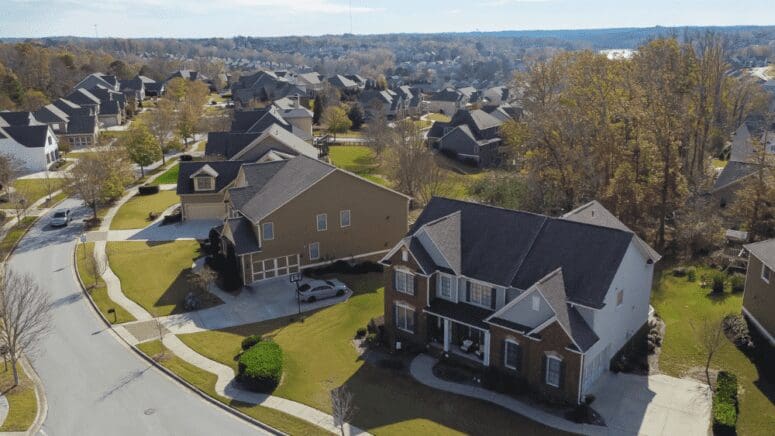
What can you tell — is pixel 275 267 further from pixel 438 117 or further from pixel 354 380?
pixel 438 117

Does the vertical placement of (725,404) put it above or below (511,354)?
below

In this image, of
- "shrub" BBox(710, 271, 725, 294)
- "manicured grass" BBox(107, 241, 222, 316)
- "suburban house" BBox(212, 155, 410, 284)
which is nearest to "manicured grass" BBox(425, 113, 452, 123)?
"suburban house" BBox(212, 155, 410, 284)

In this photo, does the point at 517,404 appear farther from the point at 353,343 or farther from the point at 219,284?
the point at 219,284

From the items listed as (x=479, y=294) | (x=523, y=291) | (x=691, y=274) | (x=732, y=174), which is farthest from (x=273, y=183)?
(x=732, y=174)

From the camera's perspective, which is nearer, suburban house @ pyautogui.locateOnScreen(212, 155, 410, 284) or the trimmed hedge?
the trimmed hedge

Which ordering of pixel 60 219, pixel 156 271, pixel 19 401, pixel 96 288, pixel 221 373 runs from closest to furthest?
pixel 19 401 < pixel 221 373 < pixel 96 288 < pixel 156 271 < pixel 60 219

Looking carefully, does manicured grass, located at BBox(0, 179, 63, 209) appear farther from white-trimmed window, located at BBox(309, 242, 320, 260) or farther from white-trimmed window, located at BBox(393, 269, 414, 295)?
white-trimmed window, located at BBox(393, 269, 414, 295)

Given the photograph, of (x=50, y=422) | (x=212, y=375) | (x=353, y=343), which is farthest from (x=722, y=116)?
(x=50, y=422)
